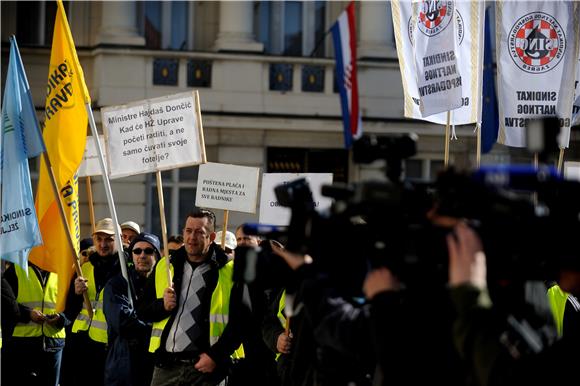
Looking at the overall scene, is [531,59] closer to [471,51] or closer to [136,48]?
[471,51]

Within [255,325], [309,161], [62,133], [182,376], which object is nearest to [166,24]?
[309,161]

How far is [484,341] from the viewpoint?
4.07 metres

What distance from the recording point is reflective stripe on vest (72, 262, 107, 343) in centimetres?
998

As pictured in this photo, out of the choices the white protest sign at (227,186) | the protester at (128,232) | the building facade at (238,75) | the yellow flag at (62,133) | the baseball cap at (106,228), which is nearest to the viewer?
the yellow flag at (62,133)

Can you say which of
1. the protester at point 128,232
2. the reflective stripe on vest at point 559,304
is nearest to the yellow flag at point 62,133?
the protester at point 128,232

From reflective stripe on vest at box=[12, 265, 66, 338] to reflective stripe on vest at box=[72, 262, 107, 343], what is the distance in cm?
19

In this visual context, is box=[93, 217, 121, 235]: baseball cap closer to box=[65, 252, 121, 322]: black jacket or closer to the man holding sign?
box=[65, 252, 121, 322]: black jacket

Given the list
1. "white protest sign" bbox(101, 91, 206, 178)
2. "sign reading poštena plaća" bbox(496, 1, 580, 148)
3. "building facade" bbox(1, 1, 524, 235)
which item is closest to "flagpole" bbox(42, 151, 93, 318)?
"white protest sign" bbox(101, 91, 206, 178)

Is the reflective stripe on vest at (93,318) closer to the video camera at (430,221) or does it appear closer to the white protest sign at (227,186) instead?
the white protest sign at (227,186)

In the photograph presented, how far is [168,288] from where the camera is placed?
26.9 feet

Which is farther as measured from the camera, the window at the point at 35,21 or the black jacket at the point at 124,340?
the window at the point at 35,21

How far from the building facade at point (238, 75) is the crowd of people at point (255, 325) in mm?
9386

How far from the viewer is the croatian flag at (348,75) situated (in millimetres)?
8570

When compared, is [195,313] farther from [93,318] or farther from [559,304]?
[559,304]
